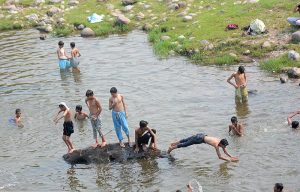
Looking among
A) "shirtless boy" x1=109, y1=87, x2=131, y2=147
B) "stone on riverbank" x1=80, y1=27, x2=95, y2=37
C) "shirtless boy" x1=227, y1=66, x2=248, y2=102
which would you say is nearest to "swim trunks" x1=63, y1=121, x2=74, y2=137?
"shirtless boy" x1=109, y1=87, x2=131, y2=147

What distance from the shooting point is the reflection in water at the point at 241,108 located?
19.8m

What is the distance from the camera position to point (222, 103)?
2088 centimetres

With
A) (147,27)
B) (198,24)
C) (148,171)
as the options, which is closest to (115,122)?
(148,171)

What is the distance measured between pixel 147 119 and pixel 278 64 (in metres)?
7.10

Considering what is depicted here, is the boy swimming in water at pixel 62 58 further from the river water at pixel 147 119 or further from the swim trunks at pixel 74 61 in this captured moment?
the river water at pixel 147 119

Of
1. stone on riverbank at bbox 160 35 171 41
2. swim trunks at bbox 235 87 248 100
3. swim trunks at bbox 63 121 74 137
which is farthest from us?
stone on riverbank at bbox 160 35 171 41

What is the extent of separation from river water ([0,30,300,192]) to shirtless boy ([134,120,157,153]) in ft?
1.53

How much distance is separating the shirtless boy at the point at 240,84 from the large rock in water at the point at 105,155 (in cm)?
530

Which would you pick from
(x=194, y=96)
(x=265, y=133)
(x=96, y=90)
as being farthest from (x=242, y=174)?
(x=96, y=90)

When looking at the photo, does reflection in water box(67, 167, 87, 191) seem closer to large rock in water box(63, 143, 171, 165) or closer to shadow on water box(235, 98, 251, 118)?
large rock in water box(63, 143, 171, 165)

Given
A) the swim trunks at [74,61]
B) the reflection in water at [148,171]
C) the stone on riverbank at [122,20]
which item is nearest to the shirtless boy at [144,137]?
the reflection in water at [148,171]

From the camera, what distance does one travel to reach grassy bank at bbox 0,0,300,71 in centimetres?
2575

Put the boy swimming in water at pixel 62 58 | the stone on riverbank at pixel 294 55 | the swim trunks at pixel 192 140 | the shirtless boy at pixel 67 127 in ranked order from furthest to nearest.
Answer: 1. the boy swimming in water at pixel 62 58
2. the stone on riverbank at pixel 294 55
3. the shirtless boy at pixel 67 127
4. the swim trunks at pixel 192 140

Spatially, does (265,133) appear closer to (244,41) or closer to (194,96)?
(194,96)
